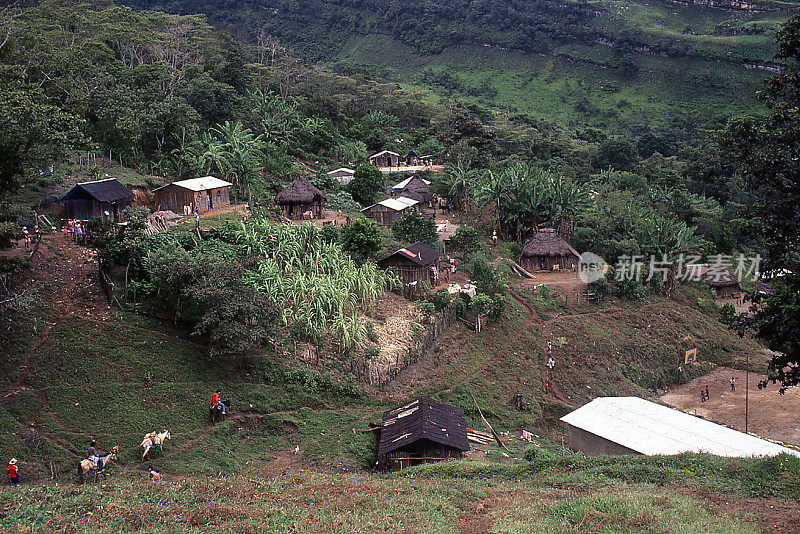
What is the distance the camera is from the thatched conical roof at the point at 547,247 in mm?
33750

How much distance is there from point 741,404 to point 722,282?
12307 mm

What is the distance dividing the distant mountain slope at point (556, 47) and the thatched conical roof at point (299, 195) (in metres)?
49.8

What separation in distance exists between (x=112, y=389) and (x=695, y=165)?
Answer: 4791cm

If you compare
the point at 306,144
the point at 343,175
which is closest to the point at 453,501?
the point at 343,175

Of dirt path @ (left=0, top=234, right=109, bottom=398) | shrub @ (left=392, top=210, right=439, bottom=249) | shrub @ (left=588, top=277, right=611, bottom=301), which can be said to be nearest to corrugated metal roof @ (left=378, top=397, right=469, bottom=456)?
dirt path @ (left=0, top=234, right=109, bottom=398)

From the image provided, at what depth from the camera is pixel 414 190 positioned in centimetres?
4050

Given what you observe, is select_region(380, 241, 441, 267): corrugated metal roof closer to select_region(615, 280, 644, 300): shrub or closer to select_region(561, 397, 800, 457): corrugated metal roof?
select_region(561, 397, 800, 457): corrugated metal roof

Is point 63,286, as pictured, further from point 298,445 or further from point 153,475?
point 298,445

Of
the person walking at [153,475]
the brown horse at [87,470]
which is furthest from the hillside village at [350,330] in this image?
the person walking at [153,475]

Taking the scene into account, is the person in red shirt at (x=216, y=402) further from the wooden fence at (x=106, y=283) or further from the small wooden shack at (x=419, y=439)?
the wooden fence at (x=106, y=283)

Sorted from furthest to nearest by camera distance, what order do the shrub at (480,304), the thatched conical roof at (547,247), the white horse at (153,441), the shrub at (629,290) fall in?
1. the thatched conical roof at (547,247)
2. the shrub at (629,290)
3. the shrub at (480,304)
4. the white horse at (153,441)

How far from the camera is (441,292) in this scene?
1030 inches

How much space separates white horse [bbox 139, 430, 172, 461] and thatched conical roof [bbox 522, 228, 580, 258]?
22095mm

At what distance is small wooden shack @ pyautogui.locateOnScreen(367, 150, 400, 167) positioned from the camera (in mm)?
49406
